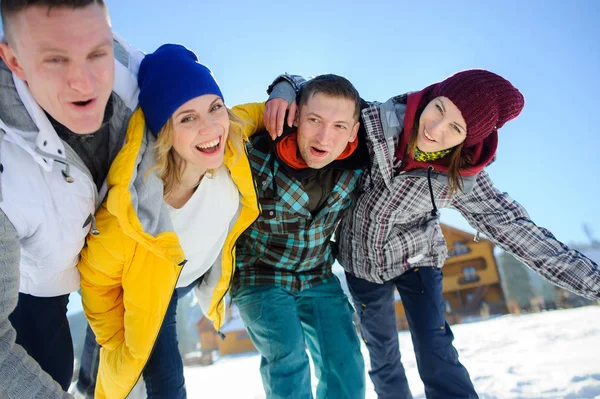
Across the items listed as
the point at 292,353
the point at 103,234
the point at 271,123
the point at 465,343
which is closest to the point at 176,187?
the point at 103,234

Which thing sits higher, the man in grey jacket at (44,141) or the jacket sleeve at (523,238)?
the man in grey jacket at (44,141)

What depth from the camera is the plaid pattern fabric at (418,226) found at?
3.12 metres

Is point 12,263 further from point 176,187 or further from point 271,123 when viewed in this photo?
point 271,123

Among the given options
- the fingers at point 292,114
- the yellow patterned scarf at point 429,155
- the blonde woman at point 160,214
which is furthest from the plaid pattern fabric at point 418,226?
the blonde woman at point 160,214

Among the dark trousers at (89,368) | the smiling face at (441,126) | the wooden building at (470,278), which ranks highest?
the smiling face at (441,126)

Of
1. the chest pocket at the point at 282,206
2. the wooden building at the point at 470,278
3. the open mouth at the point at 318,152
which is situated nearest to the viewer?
the open mouth at the point at 318,152

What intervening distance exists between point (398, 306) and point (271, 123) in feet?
61.2

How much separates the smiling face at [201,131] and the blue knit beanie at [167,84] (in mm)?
46

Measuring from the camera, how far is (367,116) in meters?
3.17

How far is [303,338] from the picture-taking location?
2.98 m

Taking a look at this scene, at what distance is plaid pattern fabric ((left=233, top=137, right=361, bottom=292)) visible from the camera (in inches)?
121

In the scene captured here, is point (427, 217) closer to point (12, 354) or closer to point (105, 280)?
point (105, 280)

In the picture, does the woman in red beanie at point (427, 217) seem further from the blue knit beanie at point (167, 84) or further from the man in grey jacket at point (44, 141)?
the man in grey jacket at point (44, 141)

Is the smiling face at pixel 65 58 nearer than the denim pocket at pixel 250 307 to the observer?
Yes
